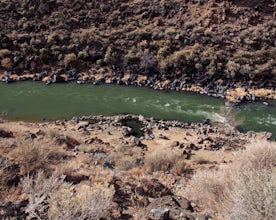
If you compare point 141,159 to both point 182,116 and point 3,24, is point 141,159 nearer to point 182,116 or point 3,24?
point 182,116

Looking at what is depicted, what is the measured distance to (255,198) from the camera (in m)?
6.82

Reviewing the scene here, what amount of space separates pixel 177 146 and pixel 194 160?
2983mm

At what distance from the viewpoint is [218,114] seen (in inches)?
1131

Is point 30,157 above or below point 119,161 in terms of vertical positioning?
above

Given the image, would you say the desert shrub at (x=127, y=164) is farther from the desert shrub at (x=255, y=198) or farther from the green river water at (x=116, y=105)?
the green river water at (x=116, y=105)

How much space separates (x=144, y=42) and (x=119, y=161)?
2534 centimetres

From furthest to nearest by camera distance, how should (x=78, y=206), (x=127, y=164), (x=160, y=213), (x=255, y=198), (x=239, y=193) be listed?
1. (x=127, y=164)
2. (x=160, y=213)
3. (x=239, y=193)
4. (x=255, y=198)
5. (x=78, y=206)

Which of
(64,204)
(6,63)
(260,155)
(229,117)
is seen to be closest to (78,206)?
(64,204)

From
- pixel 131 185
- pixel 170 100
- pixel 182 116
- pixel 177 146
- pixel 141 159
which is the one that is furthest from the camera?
pixel 170 100

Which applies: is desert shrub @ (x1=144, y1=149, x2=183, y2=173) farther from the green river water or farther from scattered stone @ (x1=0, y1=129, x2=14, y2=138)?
the green river water

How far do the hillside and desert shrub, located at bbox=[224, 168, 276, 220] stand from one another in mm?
25423

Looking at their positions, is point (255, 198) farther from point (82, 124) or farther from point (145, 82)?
point (145, 82)

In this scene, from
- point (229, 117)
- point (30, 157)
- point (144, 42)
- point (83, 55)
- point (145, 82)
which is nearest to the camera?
point (30, 157)

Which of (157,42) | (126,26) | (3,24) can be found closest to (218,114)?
(157,42)
